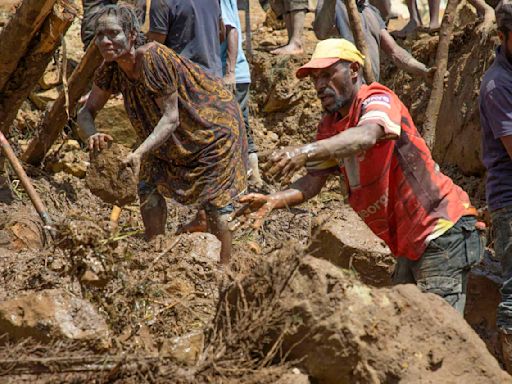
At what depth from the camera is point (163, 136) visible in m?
5.75

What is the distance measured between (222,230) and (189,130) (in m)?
0.68

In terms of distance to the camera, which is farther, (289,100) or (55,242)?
(289,100)

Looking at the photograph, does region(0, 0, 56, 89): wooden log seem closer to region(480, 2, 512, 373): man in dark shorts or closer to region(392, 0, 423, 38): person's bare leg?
region(480, 2, 512, 373): man in dark shorts

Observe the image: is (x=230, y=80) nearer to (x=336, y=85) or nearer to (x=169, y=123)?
(x=169, y=123)

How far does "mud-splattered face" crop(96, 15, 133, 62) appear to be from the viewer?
19.1 ft

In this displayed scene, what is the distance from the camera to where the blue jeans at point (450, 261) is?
4496 millimetres

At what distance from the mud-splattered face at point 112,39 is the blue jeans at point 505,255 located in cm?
239

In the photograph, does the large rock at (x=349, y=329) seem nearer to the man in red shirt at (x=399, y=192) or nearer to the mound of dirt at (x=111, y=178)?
the man in red shirt at (x=399, y=192)

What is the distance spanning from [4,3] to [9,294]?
534 centimetres

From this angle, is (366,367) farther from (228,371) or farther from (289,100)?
(289,100)

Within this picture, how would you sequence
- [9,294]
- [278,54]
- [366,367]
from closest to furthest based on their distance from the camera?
[366,367], [9,294], [278,54]

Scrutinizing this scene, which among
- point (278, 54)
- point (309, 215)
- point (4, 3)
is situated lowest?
point (309, 215)

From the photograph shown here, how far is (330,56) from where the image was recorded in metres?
4.43

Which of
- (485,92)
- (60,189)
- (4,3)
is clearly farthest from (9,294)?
(4,3)
